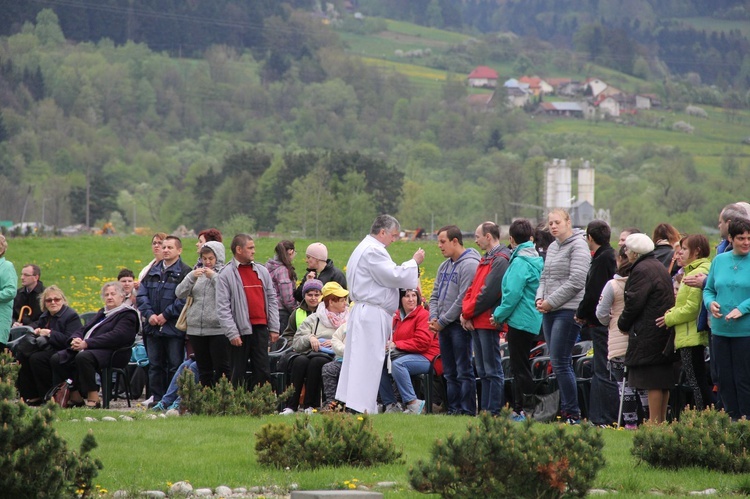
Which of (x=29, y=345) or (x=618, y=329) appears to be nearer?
(x=618, y=329)

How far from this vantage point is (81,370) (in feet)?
43.1

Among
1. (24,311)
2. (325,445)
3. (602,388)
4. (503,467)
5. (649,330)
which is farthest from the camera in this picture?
(24,311)

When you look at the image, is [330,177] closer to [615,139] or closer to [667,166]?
[667,166]

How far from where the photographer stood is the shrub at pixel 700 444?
8.02m

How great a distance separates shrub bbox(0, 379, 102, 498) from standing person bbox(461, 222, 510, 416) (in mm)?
5534

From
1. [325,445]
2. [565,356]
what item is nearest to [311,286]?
[565,356]

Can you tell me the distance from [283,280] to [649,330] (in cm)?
535

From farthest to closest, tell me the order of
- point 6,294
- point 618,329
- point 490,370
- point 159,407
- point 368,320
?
point 159,407
point 6,294
point 490,370
point 368,320
point 618,329

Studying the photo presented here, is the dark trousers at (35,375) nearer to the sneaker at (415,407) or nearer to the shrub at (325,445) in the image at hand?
the sneaker at (415,407)

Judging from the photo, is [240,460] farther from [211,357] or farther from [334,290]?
[334,290]

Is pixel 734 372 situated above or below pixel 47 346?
above

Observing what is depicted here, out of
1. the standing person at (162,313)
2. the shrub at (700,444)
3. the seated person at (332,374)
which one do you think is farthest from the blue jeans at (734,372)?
the standing person at (162,313)

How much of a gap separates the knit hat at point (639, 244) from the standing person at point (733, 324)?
87 cm

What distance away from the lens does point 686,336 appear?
33.0 feet
